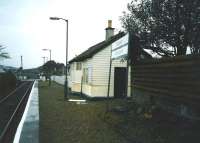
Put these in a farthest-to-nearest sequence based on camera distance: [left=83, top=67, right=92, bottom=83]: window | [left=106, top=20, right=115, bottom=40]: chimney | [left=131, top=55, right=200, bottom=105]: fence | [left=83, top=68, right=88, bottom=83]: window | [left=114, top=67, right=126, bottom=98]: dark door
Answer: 1. [left=106, top=20, right=115, bottom=40]: chimney
2. [left=83, top=68, right=88, bottom=83]: window
3. [left=83, top=67, right=92, bottom=83]: window
4. [left=114, top=67, right=126, bottom=98]: dark door
5. [left=131, top=55, right=200, bottom=105]: fence

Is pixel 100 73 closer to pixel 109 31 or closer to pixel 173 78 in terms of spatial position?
→ pixel 109 31

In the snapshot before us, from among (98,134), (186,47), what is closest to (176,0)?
(186,47)

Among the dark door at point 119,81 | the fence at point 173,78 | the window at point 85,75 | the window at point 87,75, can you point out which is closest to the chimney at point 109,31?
the window at point 85,75

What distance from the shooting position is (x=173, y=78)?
10969mm

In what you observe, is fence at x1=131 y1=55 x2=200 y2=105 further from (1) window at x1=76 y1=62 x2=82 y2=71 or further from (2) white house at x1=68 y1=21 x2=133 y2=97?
(1) window at x1=76 y1=62 x2=82 y2=71

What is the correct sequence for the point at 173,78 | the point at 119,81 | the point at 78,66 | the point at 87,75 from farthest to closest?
the point at 78,66 → the point at 87,75 → the point at 119,81 → the point at 173,78

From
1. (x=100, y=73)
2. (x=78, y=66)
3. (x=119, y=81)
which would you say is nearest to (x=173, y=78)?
(x=100, y=73)

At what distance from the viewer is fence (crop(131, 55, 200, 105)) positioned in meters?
9.51

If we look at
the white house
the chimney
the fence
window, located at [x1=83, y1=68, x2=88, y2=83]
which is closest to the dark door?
the white house

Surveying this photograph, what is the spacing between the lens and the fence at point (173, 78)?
9.51m

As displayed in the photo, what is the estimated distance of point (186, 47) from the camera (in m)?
14.8

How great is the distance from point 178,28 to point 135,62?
290cm

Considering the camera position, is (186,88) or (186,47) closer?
(186,88)

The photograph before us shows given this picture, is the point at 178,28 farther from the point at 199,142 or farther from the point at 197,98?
the point at 199,142
